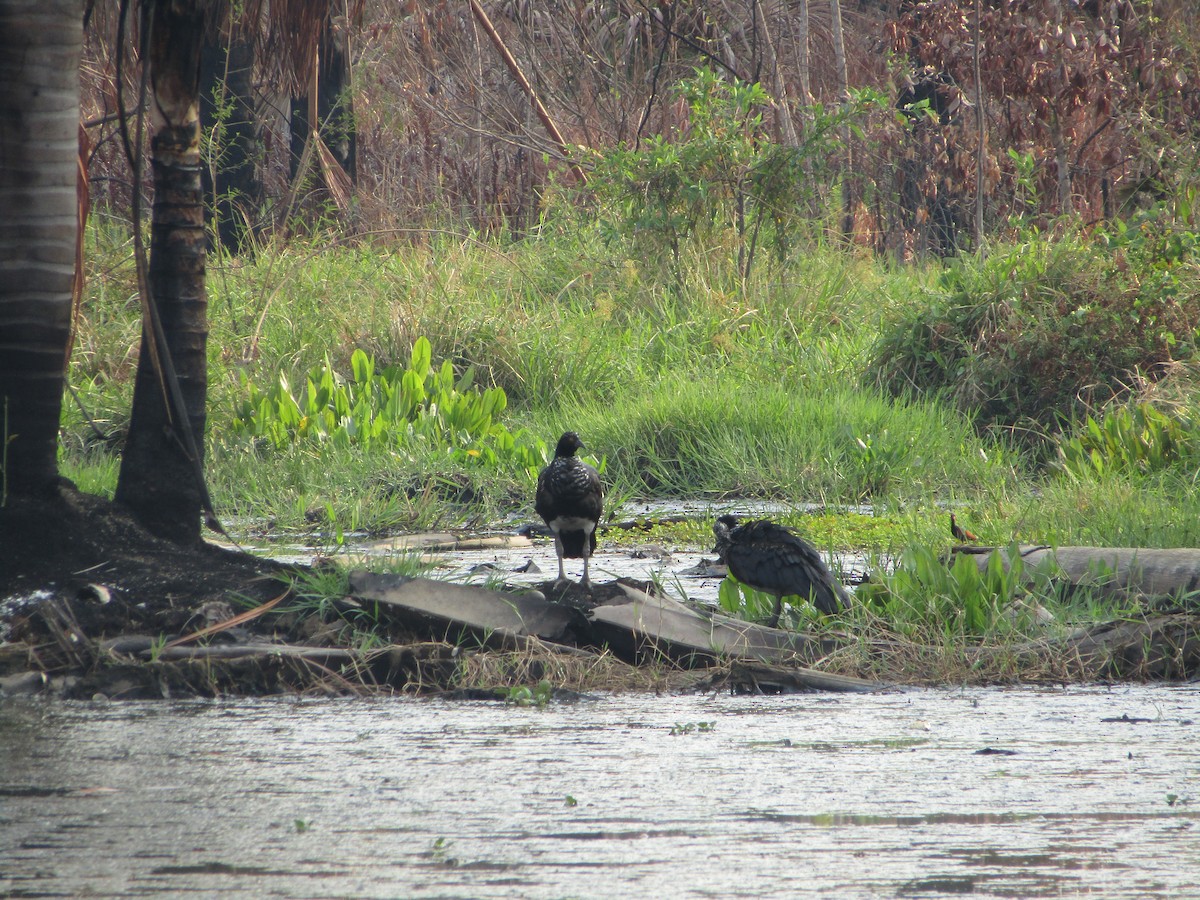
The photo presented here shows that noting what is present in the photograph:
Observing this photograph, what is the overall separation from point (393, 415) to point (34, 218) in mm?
5845

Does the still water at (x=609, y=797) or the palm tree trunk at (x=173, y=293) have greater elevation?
the palm tree trunk at (x=173, y=293)

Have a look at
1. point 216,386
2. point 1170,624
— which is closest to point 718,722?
point 1170,624

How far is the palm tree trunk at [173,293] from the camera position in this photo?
251 inches

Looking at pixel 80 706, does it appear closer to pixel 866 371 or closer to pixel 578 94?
pixel 866 371

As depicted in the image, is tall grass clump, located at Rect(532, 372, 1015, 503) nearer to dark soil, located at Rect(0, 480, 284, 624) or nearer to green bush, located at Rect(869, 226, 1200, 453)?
green bush, located at Rect(869, 226, 1200, 453)

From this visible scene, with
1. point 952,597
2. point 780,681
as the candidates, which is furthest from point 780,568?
point 952,597

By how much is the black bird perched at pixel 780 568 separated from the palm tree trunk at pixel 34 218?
8.97ft

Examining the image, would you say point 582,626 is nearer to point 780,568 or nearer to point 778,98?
point 780,568

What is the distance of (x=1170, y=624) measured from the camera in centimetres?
589

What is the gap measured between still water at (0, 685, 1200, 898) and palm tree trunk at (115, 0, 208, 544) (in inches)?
55.0

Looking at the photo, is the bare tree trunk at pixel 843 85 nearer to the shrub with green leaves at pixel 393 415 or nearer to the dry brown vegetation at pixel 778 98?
the dry brown vegetation at pixel 778 98

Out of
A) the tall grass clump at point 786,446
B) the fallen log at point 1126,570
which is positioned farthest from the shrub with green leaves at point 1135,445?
the fallen log at point 1126,570

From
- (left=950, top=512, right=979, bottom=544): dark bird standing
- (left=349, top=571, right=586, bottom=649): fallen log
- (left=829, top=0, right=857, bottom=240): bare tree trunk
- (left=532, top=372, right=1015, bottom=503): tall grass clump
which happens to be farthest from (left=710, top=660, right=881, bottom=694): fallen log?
(left=829, top=0, right=857, bottom=240): bare tree trunk

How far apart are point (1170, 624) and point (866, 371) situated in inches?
289
